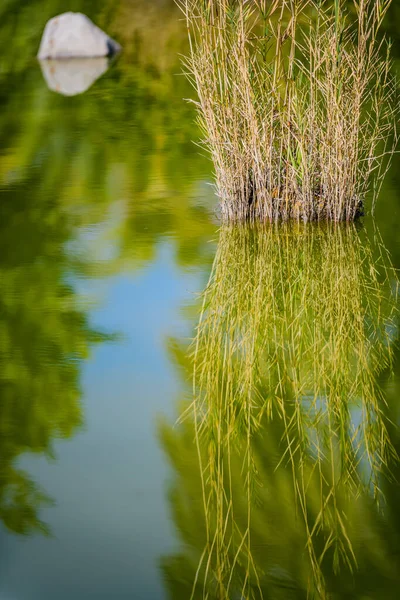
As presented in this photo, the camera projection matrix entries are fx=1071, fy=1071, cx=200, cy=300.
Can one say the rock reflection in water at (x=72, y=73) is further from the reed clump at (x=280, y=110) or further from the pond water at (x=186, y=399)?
the reed clump at (x=280, y=110)

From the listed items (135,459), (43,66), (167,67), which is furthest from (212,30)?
(43,66)

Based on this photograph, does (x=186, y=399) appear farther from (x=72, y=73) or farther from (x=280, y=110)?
(x=72, y=73)

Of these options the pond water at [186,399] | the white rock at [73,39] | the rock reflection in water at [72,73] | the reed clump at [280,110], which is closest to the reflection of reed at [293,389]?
the pond water at [186,399]

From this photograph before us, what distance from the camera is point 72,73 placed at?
10.9m

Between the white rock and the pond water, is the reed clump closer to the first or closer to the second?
the pond water

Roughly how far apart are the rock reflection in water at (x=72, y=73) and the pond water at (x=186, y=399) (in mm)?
3982

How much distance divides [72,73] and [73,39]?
133cm

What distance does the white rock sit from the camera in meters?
12.1

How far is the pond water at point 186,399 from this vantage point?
2055 millimetres

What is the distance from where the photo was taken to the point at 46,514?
228cm

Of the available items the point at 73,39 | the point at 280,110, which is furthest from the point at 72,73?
the point at 280,110

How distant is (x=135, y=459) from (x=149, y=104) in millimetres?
6551

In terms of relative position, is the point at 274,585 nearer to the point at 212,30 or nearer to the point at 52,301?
the point at 52,301

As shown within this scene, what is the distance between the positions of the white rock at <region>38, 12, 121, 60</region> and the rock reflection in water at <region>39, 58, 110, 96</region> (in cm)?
11
